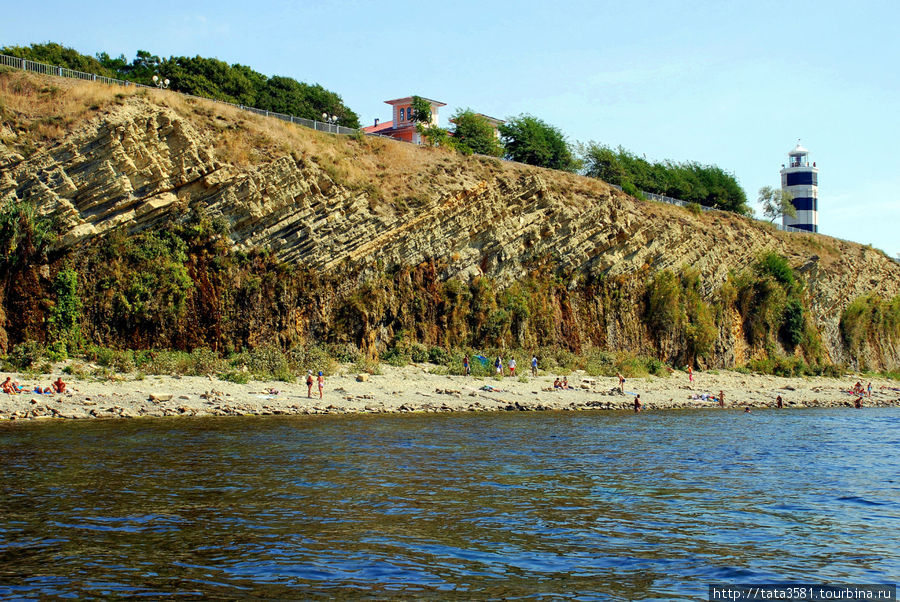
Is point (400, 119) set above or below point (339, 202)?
above

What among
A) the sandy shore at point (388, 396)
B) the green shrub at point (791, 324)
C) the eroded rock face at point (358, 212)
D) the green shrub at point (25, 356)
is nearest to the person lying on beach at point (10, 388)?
the sandy shore at point (388, 396)

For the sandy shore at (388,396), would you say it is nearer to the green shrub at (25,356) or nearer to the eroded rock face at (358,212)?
the green shrub at (25,356)

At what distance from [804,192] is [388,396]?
61463 mm

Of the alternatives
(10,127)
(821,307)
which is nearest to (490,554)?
(10,127)

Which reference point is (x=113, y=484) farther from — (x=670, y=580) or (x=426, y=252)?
(x=426, y=252)

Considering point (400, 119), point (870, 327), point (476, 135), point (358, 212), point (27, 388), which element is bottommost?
point (27, 388)

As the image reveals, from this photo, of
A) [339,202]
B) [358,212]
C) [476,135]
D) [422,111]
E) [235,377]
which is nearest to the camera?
[235,377]

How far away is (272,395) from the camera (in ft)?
81.5

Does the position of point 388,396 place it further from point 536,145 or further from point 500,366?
point 536,145

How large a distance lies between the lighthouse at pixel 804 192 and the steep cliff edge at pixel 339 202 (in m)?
25.9

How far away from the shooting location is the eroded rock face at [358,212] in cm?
2780

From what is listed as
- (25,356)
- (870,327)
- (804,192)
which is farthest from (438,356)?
(804,192)

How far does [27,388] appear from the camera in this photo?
21.7 meters

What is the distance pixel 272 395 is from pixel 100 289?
26.2ft
